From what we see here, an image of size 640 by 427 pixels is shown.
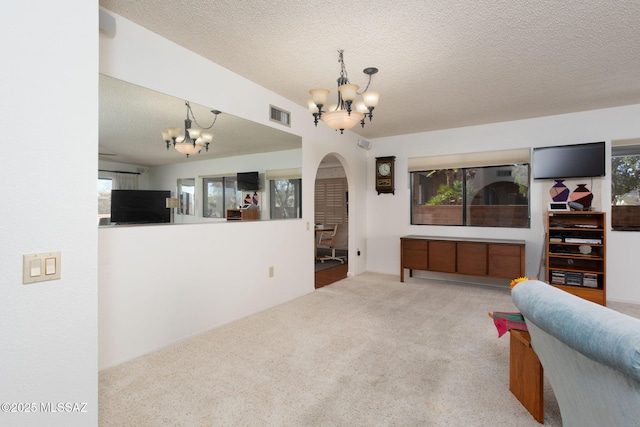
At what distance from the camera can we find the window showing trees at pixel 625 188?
165 inches

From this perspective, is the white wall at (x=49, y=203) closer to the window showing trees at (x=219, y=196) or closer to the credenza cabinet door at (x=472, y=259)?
the window showing trees at (x=219, y=196)

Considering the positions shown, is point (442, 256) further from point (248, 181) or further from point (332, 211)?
point (332, 211)

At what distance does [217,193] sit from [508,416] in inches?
112

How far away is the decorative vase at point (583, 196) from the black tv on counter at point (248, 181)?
14.1ft

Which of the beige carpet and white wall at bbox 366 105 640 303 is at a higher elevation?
white wall at bbox 366 105 640 303

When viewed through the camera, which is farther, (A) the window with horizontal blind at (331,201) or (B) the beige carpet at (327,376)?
(A) the window with horizontal blind at (331,201)

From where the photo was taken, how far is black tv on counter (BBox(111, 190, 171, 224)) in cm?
238

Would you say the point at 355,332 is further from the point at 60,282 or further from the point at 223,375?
the point at 60,282

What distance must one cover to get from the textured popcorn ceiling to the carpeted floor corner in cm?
257

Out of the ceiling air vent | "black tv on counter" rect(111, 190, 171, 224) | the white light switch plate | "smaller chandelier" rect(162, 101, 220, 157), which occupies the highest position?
the ceiling air vent

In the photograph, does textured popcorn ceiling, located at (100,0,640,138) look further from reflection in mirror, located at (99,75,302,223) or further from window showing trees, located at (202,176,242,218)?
window showing trees, located at (202,176,242,218)

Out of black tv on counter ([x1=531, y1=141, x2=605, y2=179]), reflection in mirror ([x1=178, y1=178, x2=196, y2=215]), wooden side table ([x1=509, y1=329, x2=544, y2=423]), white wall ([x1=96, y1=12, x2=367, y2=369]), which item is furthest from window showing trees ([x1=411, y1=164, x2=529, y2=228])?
reflection in mirror ([x1=178, y1=178, x2=196, y2=215])

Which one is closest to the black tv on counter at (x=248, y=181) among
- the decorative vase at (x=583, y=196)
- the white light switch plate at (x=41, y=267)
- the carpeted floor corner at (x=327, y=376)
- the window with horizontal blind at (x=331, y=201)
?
the carpeted floor corner at (x=327, y=376)

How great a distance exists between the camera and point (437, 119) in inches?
188
